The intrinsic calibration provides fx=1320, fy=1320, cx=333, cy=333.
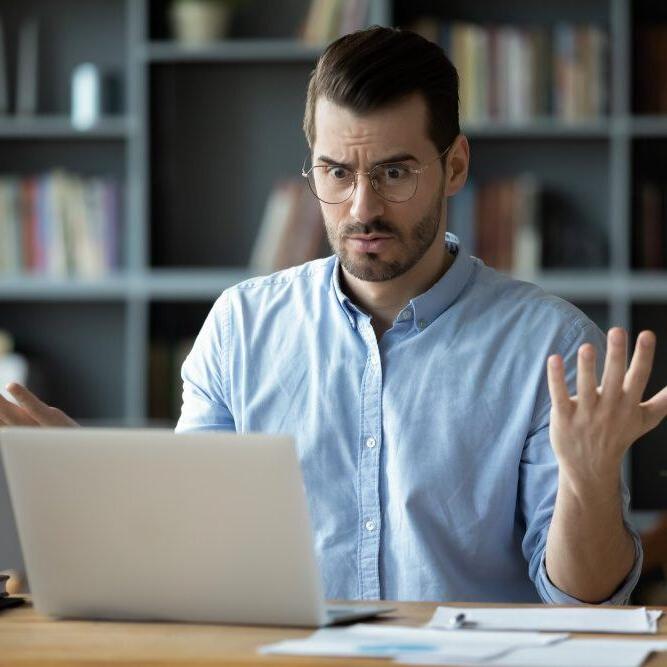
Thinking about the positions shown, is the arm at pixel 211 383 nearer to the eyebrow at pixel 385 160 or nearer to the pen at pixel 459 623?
the eyebrow at pixel 385 160

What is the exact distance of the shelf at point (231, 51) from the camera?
370 centimetres

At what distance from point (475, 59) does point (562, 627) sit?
2589 mm

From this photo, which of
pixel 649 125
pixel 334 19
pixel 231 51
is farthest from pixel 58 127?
pixel 649 125

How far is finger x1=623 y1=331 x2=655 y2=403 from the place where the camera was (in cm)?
138

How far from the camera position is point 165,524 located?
4.21 feet

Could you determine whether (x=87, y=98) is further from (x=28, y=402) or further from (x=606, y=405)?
(x=606, y=405)

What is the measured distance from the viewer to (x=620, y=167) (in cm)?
363

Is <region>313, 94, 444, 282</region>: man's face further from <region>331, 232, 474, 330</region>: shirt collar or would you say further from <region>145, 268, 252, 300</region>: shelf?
<region>145, 268, 252, 300</region>: shelf

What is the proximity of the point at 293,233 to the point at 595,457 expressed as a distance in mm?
2403

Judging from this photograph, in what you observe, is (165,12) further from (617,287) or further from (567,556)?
(567,556)

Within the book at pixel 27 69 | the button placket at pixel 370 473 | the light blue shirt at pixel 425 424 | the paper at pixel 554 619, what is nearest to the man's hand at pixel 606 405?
the paper at pixel 554 619

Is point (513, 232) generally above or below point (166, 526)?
above

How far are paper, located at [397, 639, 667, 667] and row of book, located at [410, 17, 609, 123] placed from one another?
102 inches

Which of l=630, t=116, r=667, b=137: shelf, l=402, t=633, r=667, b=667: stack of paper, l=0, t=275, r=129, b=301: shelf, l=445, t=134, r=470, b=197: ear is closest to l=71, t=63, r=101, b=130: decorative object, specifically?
l=0, t=275, r=129, b=301: shelf
